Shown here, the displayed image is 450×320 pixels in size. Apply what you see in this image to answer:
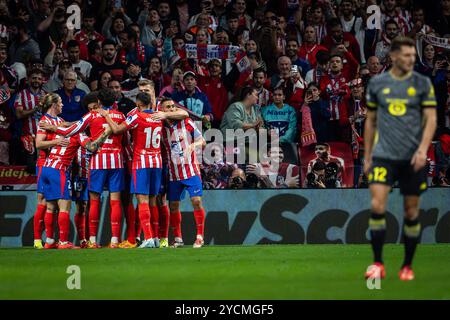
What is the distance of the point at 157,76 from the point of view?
1864 centimetres

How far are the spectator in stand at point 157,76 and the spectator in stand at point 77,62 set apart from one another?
119 centimetres

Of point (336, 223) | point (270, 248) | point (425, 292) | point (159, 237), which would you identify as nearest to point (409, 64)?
point (425, 292)

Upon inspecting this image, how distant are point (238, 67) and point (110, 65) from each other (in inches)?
96.5

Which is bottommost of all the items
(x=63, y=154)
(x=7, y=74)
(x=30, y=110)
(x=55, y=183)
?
(x=55, y=183)

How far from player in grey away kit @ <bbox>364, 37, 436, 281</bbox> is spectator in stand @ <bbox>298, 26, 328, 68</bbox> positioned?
33.1ft

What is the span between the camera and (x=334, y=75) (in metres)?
18.6

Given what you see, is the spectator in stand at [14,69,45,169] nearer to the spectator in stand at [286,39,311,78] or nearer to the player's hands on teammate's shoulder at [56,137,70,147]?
the player's hands on teammate's shoulder at [56,137,70,147]

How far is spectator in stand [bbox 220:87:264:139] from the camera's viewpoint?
17.7 m

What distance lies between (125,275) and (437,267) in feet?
11.5

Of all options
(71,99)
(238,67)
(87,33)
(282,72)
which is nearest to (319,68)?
(282,72)

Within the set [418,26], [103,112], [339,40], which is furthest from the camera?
[418,26]

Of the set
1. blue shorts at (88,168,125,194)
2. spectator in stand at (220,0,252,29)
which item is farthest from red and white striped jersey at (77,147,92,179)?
spectator in stand at (220,0,252,29)

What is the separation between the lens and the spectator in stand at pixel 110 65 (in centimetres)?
1839

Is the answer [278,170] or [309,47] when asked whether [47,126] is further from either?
[309,47]
